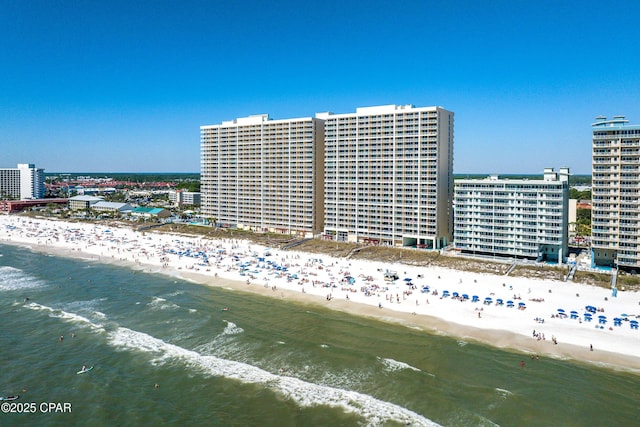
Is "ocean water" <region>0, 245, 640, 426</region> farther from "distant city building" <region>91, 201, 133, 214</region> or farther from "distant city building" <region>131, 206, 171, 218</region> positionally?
"distant city building" <region>91, 201, 133, 214</region>

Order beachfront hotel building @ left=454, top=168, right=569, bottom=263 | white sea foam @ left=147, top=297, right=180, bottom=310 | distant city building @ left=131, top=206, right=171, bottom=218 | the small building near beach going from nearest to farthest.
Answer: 1. white sea foam @ left=147, top=297, right=180, bottom=310
2. beachfront hotel building @ left=454, top=168, right=569, bottom=263
3. distant city building @ left=131, top=206, right=171, bottom=218
4. the small building near beach

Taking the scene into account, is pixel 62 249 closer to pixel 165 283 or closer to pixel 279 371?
pixel 165 283

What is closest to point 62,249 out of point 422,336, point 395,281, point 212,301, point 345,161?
point 212,301

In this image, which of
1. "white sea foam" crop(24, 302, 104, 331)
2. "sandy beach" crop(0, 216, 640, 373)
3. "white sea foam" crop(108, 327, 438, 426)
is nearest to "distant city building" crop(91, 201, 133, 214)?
"sandy beach" crop(0, 216, 640, 373)

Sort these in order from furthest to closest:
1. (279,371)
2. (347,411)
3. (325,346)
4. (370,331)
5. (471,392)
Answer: (370,331), (325,346), (279,371), (471,392), (347,411)

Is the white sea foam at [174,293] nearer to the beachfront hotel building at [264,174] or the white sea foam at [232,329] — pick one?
the white sea foam at [232,329]
